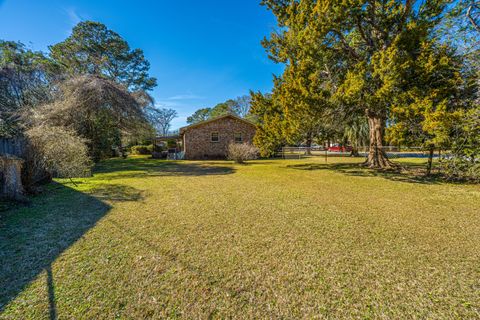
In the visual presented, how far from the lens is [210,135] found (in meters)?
20.2

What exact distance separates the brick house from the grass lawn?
584 inches

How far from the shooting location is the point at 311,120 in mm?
10062

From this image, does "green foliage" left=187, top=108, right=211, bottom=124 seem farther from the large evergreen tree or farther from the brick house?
the large evergreen tree

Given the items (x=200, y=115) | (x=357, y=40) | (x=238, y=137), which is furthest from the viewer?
(x=200, y=115)

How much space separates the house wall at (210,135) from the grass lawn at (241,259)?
14811 millimetres

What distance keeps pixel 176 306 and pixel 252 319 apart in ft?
2.64

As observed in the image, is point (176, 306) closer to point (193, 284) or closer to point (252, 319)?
point (193, 284)

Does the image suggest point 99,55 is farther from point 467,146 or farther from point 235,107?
point 235,107

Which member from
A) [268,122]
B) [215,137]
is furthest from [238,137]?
[268,122]

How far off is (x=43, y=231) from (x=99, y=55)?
1062 inches

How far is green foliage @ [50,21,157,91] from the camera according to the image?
2100 cm

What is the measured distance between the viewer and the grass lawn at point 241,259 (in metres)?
2.00

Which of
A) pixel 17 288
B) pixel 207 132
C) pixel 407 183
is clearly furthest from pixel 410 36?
pixel 207 132

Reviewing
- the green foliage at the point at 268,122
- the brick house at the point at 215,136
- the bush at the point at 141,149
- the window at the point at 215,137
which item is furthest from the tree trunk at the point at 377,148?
the bush at the point at 141,149
